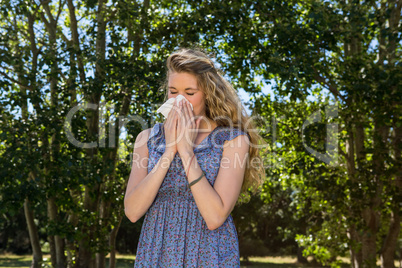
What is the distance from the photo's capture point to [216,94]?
2311 mm

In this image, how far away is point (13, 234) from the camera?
3041 centimetres

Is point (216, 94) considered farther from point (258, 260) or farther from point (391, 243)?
point (258, 260)

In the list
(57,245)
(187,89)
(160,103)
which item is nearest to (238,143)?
(187,89)

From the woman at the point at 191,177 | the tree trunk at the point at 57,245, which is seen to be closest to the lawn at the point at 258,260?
the tree trunk at the point at 57,245

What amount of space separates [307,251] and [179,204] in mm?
9417

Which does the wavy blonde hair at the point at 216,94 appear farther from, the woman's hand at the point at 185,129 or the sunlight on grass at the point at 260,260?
the sunlight on grass at the point at 260,260

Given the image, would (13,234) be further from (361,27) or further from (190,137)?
(190,137)

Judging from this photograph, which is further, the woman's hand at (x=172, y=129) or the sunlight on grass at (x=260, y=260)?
the sunlight on grass at (x=260, y=260)

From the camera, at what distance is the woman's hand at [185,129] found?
2.04 meters

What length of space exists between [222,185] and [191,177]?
14 centimetres

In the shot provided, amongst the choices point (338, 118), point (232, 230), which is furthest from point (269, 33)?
point (232, 230)

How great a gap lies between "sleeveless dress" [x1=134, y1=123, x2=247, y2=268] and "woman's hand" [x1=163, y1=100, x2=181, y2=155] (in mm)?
104

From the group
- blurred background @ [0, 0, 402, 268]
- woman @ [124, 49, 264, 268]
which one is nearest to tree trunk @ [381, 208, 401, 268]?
blurred background @ [0, 0, 402, 268]

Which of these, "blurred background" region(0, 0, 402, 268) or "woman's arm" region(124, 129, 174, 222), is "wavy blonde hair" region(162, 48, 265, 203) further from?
"blurred background" region(0, 0, 402, 268)
